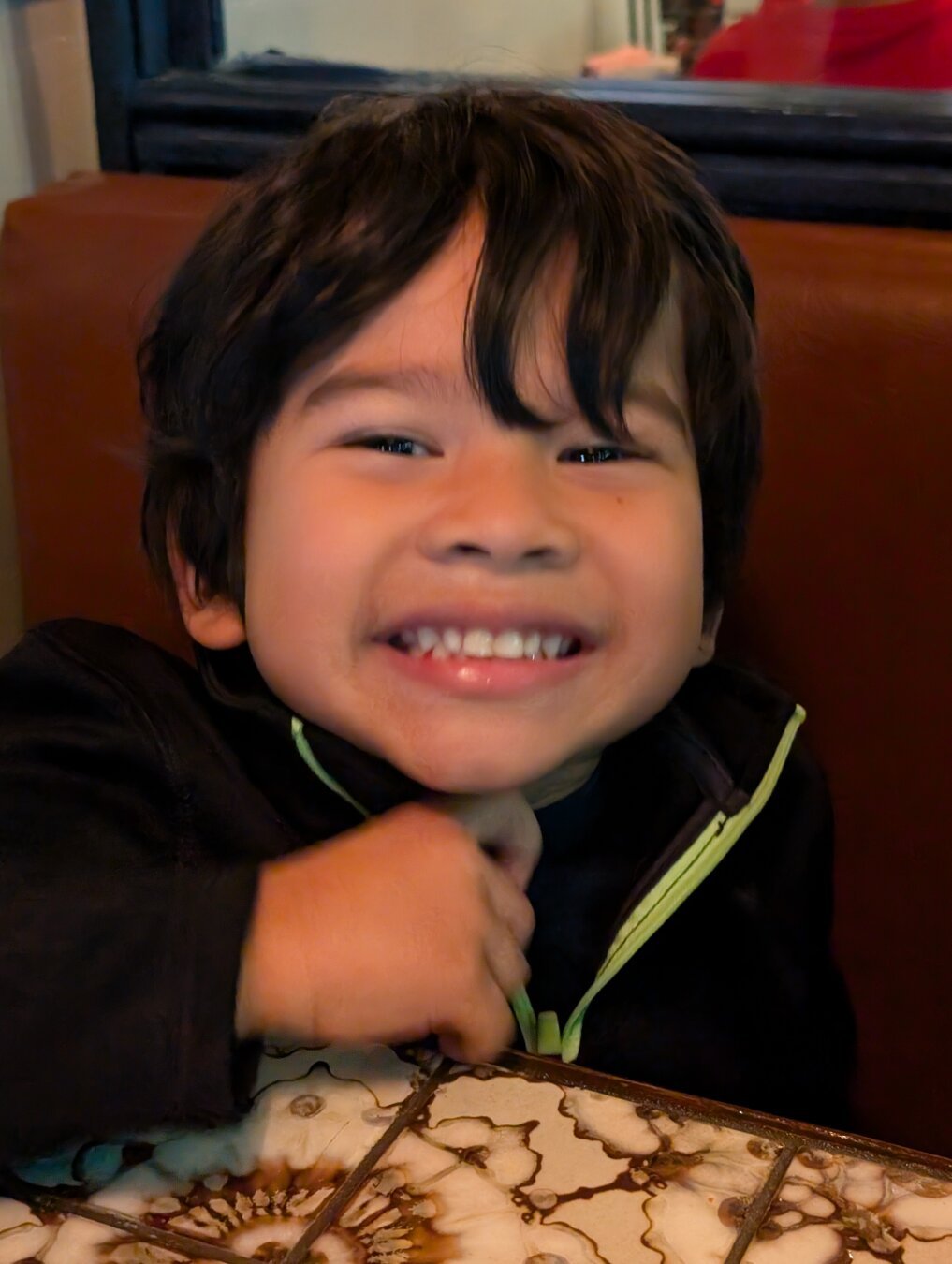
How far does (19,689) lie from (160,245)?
42 cm

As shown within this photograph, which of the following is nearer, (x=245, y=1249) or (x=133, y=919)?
(x=245, y=1249)

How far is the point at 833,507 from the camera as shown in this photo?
944 millimetres

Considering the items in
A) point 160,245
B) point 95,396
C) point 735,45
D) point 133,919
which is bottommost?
point 133,919

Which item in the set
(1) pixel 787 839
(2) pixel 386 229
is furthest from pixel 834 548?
(2) pixel 386 229

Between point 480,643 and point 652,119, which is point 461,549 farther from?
point 652,119

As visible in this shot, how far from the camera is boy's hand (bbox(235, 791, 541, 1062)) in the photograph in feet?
1.97

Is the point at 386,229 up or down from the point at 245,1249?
up

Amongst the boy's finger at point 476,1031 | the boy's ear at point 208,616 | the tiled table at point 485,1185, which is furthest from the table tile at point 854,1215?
the boy's ear at point 208,616

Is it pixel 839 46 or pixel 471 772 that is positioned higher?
pixel 839 46

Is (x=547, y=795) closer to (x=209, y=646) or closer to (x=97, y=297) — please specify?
(x=209, y=646)

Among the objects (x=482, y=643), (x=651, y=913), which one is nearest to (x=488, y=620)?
(x=482, y=643)

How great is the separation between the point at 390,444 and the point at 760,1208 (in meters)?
0.42

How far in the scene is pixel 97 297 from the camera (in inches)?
42.0

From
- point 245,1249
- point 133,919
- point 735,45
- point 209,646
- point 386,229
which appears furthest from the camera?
point 735,45
